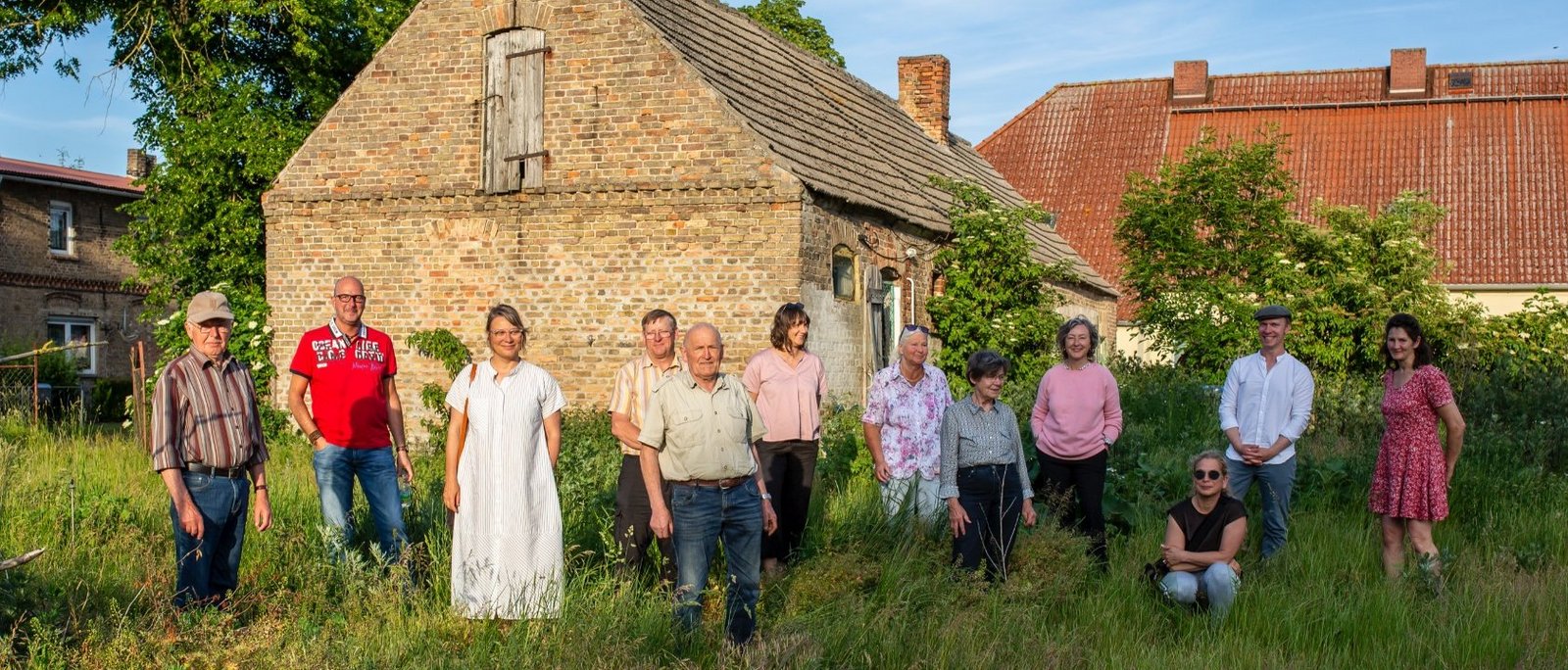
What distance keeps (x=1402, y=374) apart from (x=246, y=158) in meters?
16.4

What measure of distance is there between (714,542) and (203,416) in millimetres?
2507

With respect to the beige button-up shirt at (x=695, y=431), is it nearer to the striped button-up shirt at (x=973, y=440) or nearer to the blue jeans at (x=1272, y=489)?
the striped button-up shirt at (x=973, y=440)

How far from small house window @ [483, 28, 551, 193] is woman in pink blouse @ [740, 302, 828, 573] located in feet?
24.4

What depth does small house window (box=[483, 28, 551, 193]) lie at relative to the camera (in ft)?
50.1

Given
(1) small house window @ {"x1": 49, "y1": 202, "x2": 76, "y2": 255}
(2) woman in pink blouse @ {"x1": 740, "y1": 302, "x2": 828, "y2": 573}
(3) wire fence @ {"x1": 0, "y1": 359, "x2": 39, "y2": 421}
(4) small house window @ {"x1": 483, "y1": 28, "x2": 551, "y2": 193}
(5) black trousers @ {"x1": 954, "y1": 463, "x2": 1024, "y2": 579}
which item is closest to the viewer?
(5) black trousers @ {"x1": 954, "y1": 463, "x2": 1024, "y2": 579}

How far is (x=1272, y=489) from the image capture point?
880cm

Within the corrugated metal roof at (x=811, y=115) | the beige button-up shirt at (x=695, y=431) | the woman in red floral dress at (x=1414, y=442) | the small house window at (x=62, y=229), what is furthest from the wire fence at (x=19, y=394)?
the woman in red floral dress at (x=1414, y=442)

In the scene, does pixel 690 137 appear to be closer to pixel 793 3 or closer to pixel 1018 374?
pixel 1018 374

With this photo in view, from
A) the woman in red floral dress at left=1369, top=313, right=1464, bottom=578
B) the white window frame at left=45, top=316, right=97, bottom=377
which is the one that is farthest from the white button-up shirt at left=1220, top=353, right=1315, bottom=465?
the white window frame at left=45, top=316, right=97, bottom=377

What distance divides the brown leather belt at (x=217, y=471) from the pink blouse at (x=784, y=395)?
2.96 metres

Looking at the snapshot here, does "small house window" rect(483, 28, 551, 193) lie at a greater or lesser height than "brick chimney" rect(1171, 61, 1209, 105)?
lesser

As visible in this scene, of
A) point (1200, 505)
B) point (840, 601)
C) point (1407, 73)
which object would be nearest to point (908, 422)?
point (840, 601)

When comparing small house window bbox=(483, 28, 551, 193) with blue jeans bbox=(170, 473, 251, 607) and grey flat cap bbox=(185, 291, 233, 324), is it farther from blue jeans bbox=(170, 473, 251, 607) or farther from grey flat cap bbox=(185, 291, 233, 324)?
blue jeans bbox=(170, 473, 251, 607)

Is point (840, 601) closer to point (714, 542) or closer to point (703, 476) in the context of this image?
point (714, 542)
